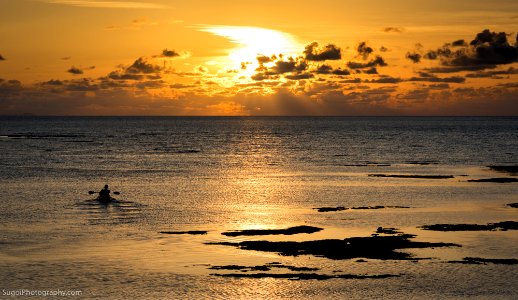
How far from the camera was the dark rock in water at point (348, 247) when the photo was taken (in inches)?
1437

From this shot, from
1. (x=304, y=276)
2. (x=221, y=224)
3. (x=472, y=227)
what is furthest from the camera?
(x=221, y=224)

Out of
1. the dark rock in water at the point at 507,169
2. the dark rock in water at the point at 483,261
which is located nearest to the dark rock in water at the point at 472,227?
the dark rock in water at the point at 483,261

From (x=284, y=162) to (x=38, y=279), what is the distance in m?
76.3

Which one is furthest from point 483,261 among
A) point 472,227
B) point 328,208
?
point 328,208

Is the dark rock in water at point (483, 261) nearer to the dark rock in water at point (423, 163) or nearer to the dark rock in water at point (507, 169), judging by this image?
the dark rock in water at point (507, 169)

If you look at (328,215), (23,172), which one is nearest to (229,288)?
(328,215)

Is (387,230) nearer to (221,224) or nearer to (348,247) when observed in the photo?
(348,247)

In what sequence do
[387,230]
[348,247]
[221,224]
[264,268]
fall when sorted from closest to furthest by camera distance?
[264,268] → [348,247] → [387,230] → [221,224]

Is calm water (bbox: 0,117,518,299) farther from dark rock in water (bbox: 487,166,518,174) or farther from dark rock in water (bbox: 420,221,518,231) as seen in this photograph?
dark rock in water (bbox: 487,166,518,174)

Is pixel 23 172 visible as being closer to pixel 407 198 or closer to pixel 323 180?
pixel 323 180

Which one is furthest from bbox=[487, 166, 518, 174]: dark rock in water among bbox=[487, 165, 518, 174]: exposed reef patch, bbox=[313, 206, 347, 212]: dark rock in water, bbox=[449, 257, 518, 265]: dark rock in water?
bbox=[449, 257, 518, 265]: dark rock in water

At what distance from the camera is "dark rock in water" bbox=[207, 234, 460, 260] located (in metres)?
36.5

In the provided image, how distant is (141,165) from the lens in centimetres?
9712

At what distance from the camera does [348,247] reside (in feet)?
125
